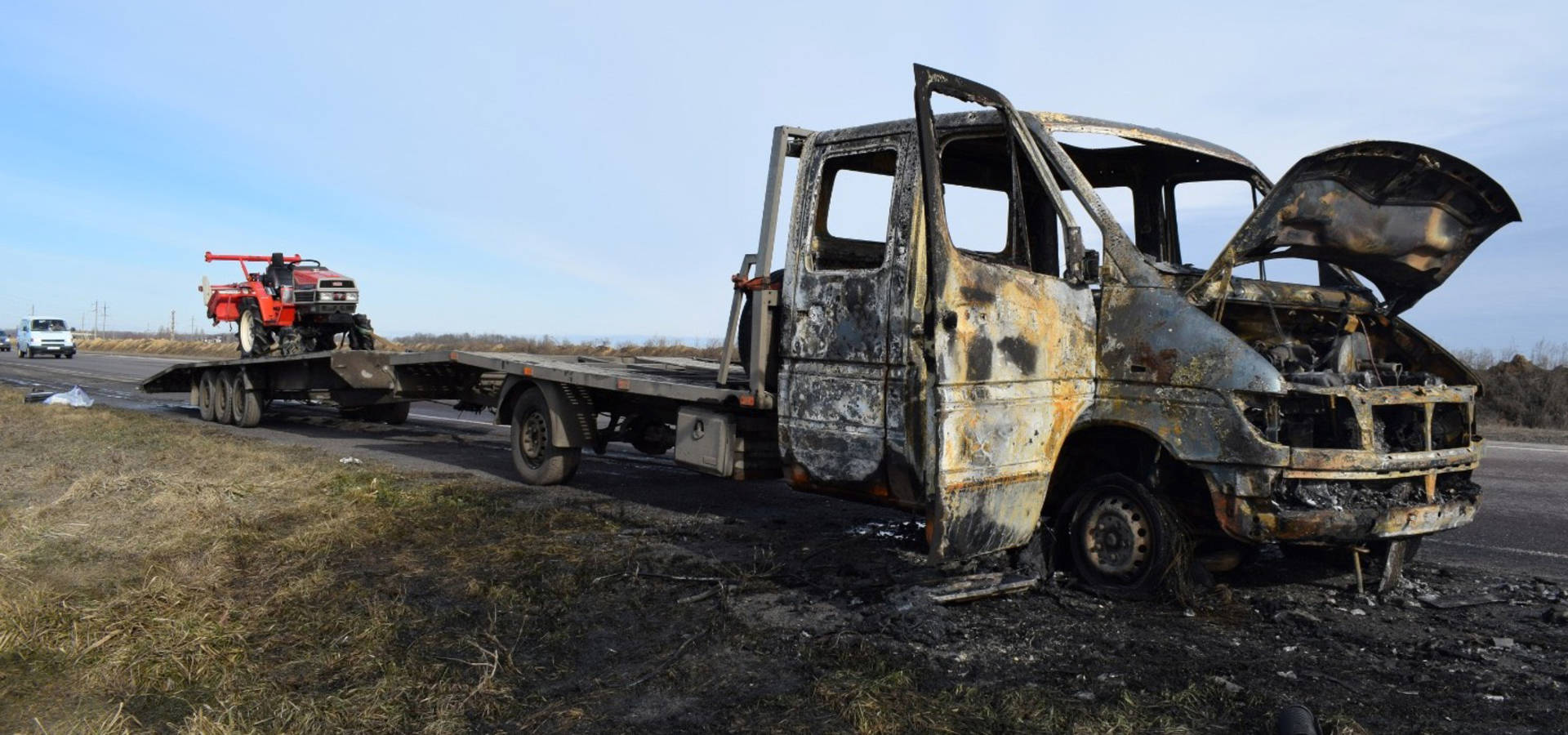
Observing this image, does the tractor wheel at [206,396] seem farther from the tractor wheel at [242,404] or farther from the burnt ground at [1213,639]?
the burnt ground at [1213,639]

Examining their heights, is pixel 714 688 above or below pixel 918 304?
below

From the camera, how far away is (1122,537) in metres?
4.83

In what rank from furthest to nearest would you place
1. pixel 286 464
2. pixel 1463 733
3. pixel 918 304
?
pixel 286 464, pixel 918 304, pixel 1463 733

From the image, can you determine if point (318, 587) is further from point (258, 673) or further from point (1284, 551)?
point (1284, 551)

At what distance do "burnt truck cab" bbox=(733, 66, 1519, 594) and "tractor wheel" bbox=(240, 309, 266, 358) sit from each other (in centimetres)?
1149

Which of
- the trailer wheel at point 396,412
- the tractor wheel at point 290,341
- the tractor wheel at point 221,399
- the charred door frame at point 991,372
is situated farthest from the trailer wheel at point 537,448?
the tractor wheel at point 221,399

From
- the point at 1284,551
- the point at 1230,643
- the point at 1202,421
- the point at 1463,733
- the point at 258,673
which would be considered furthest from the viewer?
the point at 1284,551

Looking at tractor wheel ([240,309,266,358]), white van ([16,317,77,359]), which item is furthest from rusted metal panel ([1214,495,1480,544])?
white van ([16,317,77,359])

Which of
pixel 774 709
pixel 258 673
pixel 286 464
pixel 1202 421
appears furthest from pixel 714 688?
pixel 286 464

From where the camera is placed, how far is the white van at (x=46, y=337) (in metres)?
40.0

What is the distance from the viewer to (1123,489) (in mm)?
4801

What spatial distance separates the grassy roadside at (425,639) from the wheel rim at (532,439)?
1329mm

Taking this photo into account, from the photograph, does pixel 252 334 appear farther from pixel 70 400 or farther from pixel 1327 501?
pixel 1327 501

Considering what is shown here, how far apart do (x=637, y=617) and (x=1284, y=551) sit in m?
3.56
